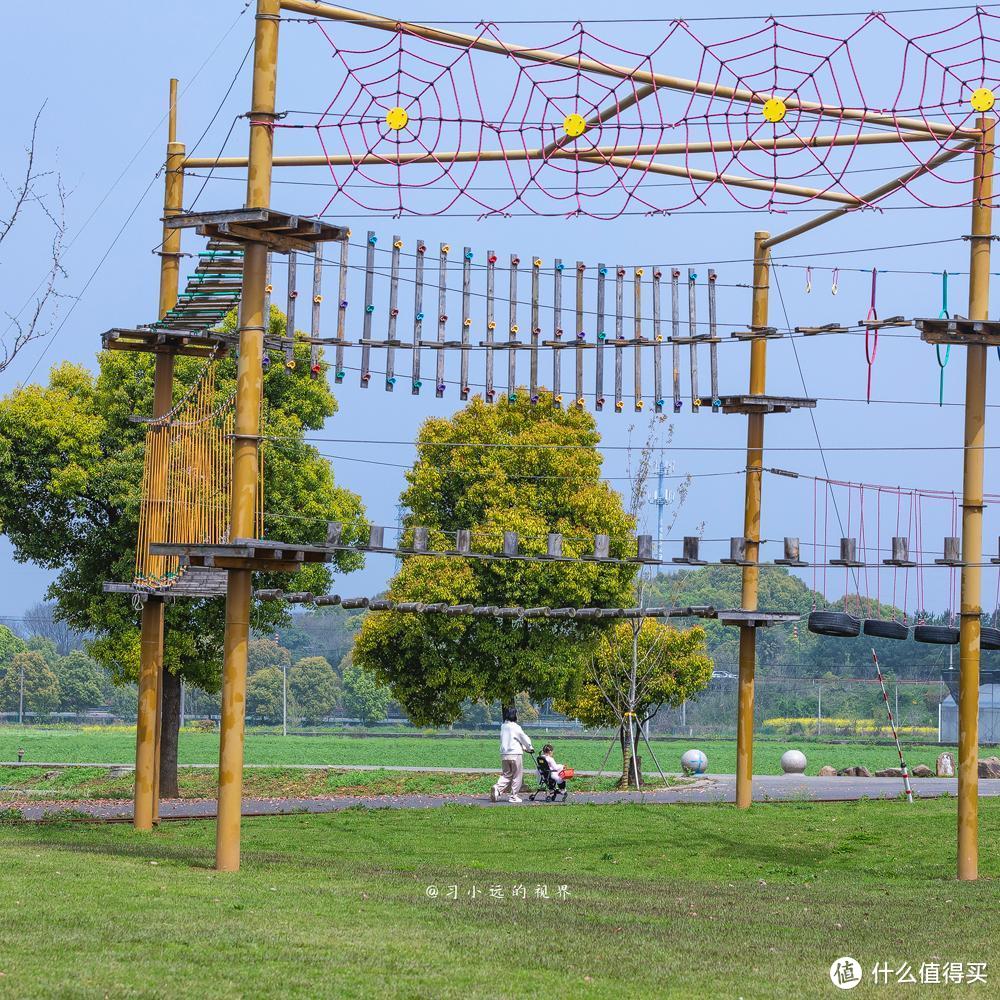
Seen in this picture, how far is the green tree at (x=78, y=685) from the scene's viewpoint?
108 meters

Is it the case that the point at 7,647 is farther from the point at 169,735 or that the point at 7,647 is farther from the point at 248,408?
the point at 248,408

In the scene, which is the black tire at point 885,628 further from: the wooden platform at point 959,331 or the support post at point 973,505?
the wooden platform at point 959,331

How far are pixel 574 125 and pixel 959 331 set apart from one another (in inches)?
192

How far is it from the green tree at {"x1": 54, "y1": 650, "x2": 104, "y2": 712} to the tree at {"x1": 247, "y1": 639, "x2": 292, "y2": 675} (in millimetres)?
11458

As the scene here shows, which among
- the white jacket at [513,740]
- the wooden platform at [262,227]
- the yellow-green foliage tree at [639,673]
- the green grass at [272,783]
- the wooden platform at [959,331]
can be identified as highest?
the wooden platform at [262,227]

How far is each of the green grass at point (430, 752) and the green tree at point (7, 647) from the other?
39402 millimetres

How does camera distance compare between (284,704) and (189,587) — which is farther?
(284,704)

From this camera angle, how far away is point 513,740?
25.2 metres

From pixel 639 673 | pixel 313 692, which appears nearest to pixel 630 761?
pixel 639 673

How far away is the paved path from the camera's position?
24.3 metres

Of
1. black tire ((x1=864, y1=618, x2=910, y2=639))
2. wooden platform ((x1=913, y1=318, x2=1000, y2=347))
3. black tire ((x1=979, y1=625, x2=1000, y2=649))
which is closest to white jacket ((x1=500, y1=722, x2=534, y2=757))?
black tire ((x1=864, y1=618, x2=910, y2=639))

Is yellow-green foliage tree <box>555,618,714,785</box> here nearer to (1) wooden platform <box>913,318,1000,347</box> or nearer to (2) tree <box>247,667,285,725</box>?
(1) wooden platform <box>913,318,1000,347</box>

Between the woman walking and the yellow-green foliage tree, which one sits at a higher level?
the yellow-green foliage tree

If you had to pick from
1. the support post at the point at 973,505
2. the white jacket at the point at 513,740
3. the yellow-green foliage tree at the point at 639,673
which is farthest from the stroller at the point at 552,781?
the support post at the point at 973,505
